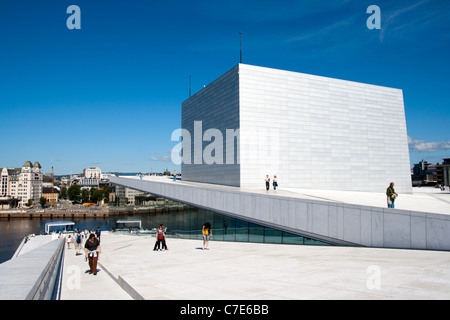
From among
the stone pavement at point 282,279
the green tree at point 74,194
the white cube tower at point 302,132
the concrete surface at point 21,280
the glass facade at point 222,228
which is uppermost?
the white cube tower at point 302,132

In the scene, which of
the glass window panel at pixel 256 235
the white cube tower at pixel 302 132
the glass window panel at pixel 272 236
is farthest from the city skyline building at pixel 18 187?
the glass window panel at pixel 272 236

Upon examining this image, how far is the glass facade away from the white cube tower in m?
5.39

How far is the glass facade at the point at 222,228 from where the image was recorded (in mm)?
16695

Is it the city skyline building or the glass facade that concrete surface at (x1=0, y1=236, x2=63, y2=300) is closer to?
the glass facade

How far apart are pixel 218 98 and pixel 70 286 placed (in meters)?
29.2

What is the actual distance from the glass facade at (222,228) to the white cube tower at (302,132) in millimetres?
5394

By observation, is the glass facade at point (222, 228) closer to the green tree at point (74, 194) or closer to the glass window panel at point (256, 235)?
the glass window panel at point (256, 235)

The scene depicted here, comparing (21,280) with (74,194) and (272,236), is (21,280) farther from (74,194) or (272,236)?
(74,194)

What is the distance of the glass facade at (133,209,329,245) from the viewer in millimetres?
16695

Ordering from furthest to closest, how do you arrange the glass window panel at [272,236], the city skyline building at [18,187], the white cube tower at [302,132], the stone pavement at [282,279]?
1. the city skyline building at [18,187]
2. the white cube tower at [302,132]
3. the glass window panel at [272,236]
4. the stone pavement at [282,279]

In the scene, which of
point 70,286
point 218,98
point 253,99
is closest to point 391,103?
point 253,99
